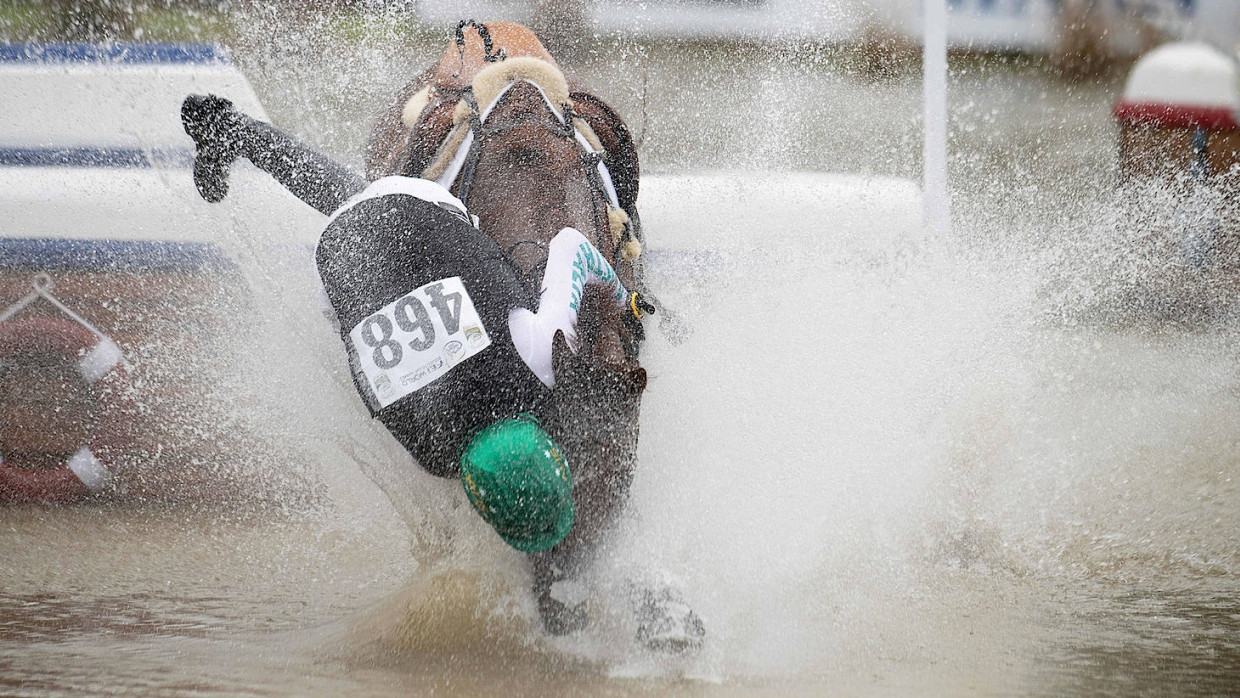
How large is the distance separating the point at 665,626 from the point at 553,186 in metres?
1.12

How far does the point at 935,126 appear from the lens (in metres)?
3.84

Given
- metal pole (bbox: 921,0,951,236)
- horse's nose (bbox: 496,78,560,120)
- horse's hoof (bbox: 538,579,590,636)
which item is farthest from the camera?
metal pole (bbox: 921,0,951,236)

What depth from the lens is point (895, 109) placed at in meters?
5.26

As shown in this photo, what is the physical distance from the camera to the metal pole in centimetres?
377

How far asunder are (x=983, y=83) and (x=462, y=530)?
5092 mm

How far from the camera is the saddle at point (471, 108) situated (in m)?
2.79

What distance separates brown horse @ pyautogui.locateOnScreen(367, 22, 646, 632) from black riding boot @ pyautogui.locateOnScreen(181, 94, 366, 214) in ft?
1.10

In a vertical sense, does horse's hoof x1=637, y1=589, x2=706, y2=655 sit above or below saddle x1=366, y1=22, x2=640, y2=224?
below

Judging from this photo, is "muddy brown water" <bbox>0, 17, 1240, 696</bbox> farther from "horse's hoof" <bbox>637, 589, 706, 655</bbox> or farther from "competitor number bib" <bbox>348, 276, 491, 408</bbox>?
"competitor number bib" <bbox>348, 276, 491, 408</bbox>

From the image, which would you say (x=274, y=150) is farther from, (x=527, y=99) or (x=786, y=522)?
(x=786, y=522)

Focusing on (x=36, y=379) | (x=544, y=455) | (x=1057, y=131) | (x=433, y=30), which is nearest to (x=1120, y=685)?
(x=544, y=455)

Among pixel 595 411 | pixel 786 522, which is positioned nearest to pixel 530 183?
pixel 595 411

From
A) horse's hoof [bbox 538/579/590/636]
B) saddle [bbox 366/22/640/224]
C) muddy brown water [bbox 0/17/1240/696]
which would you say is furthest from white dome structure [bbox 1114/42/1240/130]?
horse's hoof [bbox 538/579/590/636]

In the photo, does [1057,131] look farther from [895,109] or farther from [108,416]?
[108,416]
